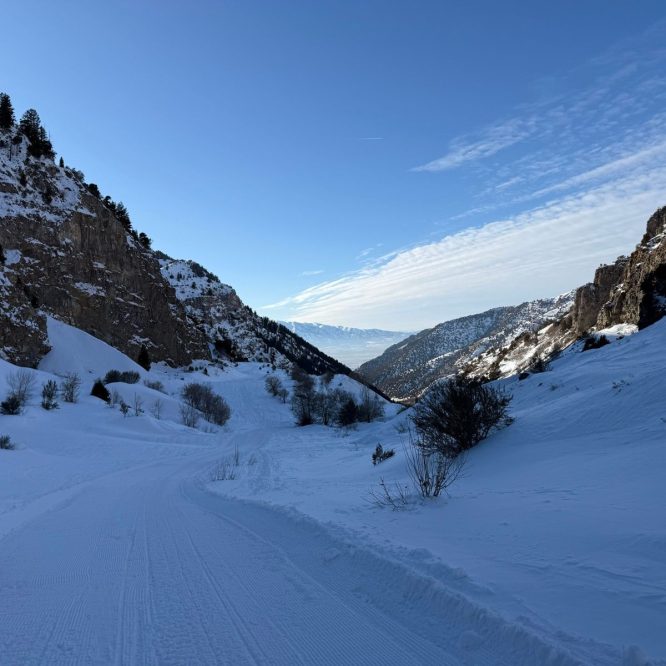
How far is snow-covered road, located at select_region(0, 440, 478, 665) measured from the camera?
11.9ft

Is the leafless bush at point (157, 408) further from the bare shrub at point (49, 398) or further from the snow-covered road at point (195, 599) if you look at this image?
the snow-covered road at point (195, 599)

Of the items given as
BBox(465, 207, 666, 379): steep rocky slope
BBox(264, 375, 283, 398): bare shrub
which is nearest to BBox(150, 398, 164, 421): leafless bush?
BBox(264, 375, 283, 398): bare shrub

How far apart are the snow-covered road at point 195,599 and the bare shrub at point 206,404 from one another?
45440mm

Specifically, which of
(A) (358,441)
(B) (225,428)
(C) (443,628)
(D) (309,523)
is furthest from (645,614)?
(B) (225,428)

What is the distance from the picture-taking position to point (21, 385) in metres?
32.0

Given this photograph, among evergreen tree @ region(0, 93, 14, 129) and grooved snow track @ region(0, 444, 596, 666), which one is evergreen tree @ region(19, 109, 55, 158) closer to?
evergreen tree @ region(0, 93, 14, 129)

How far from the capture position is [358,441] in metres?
27.3

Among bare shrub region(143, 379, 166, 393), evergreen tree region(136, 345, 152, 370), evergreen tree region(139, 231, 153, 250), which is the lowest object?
bare shrub region(143, 379, 166, 393)

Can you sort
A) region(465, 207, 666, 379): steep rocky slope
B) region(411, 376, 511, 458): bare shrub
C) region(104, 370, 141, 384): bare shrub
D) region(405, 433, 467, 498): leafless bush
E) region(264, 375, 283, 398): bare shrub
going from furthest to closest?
region(264, 375, 283, 398): bare shrub, region(104, 370, 141, 384): bare shrub, region(465, 207, 666, 379): steep rocky slope, region(411, 376, 511, 458): bare shrub, region(405, 433, 467, 498): leafless bush

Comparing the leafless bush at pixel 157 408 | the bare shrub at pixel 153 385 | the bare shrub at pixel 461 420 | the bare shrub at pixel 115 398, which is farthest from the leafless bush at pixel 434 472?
the bare shrub at pixel 153 385

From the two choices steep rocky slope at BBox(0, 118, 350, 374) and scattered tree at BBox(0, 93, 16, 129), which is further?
scattered tree at BBox(0, 93, 16, 129)

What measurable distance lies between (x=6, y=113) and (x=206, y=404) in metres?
47.6

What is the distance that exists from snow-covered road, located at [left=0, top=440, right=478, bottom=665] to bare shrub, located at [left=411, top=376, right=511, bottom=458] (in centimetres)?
578

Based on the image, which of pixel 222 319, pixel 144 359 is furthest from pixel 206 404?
pixel 222 319
